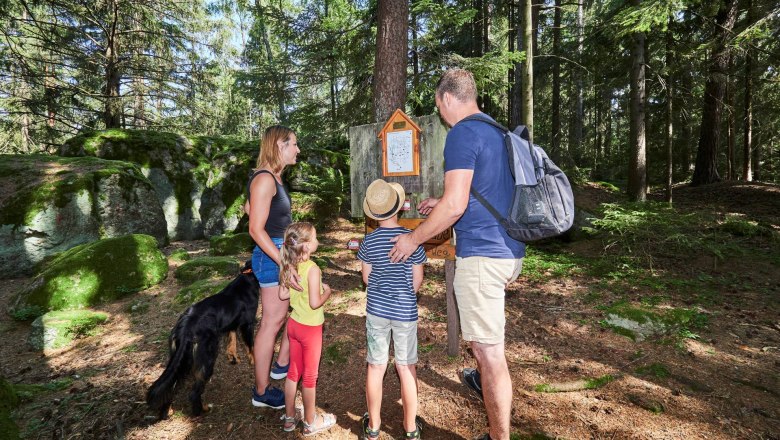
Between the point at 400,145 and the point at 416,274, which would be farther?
the point at 400,145

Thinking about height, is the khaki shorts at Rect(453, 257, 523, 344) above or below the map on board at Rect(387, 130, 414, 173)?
below

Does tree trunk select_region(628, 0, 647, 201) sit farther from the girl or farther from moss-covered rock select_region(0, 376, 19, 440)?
moss-covered rock select_region(0, 376, 19, 440)

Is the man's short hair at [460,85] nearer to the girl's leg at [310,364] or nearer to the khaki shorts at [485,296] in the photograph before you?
the khaki shorts at [485,296]

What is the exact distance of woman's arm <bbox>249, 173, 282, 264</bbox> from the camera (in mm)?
2984

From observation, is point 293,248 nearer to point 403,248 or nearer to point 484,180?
point 403,248

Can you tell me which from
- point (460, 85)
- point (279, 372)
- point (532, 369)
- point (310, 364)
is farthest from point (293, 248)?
point (532, 369)

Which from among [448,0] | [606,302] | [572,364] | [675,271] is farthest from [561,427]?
[448,0]

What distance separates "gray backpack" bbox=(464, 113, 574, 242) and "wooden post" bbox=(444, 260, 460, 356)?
1.51m

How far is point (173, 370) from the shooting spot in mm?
3156

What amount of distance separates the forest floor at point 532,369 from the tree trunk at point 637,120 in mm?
5358

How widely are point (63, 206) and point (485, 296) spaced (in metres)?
9.49

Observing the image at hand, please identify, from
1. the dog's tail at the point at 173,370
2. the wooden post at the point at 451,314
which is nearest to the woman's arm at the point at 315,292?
the dog's tail at the point at 173,370

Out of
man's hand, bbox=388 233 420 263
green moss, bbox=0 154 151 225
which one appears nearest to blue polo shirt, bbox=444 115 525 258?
man's hand, bbox=388 233 420 263

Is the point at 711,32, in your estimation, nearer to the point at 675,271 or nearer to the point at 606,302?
the point at 675,271
